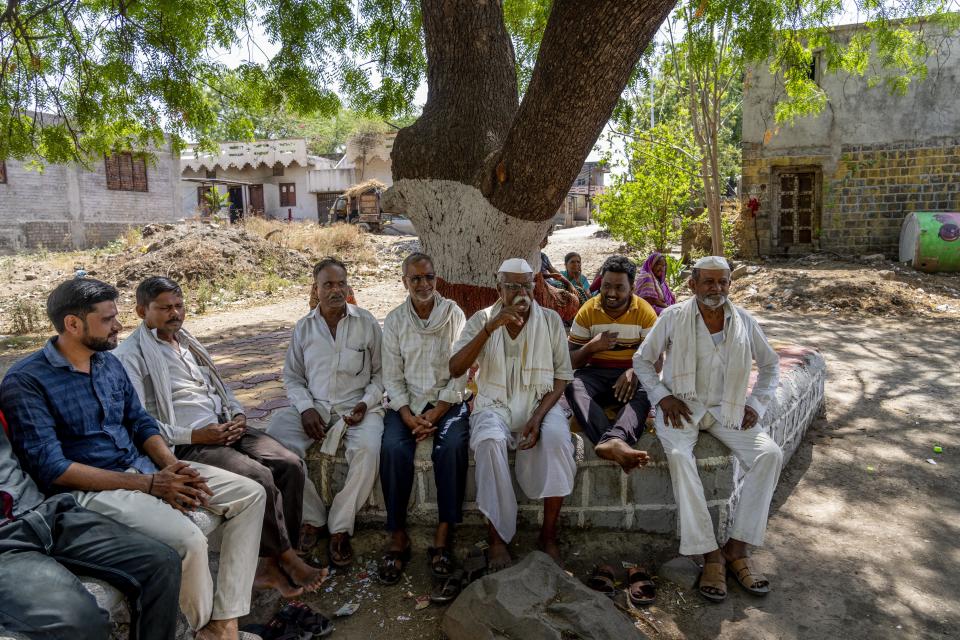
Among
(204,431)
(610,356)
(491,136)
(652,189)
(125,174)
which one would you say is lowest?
(204,431)

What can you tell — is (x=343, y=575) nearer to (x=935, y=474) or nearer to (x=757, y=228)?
(x=935, y=474)

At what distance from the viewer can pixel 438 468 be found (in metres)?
3.22

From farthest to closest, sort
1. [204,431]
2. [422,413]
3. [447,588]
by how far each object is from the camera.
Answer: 1. [422,413]
2. [204,431]
3. [447,588]

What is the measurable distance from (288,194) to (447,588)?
3061 centimetres

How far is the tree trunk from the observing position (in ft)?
10.6

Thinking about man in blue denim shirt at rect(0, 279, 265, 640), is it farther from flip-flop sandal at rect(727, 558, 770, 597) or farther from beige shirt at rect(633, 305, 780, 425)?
flip-flop sandal at rect(727, 558, 770, 597)

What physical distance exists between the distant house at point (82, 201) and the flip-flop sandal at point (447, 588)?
18.0 metres

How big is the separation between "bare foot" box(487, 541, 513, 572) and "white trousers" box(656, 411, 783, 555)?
84cm

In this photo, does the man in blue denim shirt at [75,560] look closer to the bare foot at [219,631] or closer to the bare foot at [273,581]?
the bare foot at [219,631]

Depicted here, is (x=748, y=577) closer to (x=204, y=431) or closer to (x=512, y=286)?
(x=512, y=286)

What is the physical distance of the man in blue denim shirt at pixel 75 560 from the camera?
6.34 feet

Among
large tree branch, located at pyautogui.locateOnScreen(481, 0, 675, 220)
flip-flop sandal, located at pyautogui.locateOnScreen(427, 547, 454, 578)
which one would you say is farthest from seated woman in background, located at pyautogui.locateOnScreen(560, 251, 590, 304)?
flip-flop sandal, located at pyautogui.locateOnScreen(427, 547, 454, 578)

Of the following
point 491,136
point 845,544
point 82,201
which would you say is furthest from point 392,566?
point 82,201

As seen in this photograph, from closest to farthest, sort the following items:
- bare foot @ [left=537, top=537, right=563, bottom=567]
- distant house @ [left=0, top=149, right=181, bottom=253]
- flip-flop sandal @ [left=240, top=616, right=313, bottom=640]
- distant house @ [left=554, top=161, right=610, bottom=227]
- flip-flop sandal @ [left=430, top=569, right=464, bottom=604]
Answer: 1. flip-flop sandal @ [left=240, top=616, right=313, bottom=640]
2. flip-flop sandal @ [left=430, top=569, right=464, bottom=604]
3. bare foot @ [left=537, top=537, right=563, bottom=567]
4. distant house @ [left=0, top=149, right=181, bottom=253]
5. distant house @ [left=554, top=161, right=610, bottom=227]
